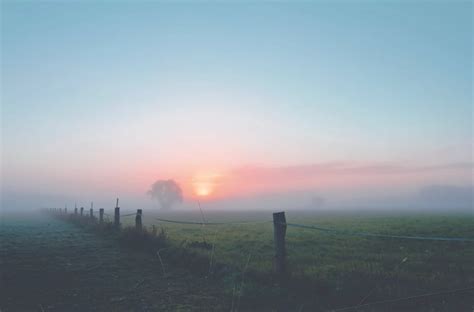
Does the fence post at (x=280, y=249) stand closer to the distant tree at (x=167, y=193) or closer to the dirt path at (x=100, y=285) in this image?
the dirt path at (x=100, y=285)

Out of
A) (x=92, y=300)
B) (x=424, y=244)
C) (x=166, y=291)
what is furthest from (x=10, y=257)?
(x=424, y=244)

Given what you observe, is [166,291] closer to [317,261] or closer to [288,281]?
[288,281]

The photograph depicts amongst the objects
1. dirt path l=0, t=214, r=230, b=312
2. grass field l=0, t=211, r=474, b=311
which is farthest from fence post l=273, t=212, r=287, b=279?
dirt path l=0, t=214, r=230, b=312

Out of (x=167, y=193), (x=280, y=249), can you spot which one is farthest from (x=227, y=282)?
(x=167, y=193)

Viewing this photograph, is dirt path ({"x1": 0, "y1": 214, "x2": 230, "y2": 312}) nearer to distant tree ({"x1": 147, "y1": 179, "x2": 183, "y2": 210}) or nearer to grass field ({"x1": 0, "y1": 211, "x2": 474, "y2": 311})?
grass field ({"x1": 0, "y1": 211, "x2": 474, "y2": 311})

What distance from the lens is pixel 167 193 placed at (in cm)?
14800

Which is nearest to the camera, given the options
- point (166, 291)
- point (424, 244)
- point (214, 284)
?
point (166, 291)

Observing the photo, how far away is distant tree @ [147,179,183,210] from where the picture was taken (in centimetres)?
14762

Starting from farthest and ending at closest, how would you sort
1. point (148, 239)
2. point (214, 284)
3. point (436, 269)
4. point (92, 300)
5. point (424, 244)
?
point (424, 244) < point (148, 239) < point (436, 269) < point (214, 284) < point (92, 300)

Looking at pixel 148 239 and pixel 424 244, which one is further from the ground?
pixel 148 239

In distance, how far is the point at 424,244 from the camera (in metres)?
13.3

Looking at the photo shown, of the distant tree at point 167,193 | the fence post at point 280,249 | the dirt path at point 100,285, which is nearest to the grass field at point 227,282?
the dirt path at point 100,285

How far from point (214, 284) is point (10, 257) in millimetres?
8188

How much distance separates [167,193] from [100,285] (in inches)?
5729
